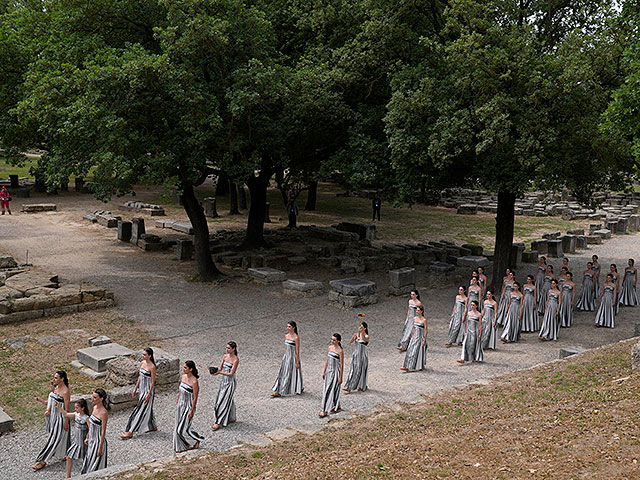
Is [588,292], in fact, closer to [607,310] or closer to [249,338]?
[607,310]


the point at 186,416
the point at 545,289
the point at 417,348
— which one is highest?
the point at 545,289

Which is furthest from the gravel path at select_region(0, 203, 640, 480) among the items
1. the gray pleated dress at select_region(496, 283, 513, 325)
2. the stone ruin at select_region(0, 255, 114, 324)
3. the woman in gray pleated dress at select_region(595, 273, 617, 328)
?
the stone ruin at select_region(0, 255, 114, 324)

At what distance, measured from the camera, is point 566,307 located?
18.3 m

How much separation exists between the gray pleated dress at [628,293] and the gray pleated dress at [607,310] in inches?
111

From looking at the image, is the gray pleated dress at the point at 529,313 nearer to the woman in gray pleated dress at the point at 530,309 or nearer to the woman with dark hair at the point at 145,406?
the woman in gray pleated dress at the point at 530,309

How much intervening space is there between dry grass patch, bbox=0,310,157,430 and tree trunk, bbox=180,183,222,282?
4.44 metres

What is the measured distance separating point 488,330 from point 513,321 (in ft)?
4.38

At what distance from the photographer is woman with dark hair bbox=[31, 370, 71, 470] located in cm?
955

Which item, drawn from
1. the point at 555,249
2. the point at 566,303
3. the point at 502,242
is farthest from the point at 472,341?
the point at 555,249

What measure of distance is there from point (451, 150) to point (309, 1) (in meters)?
8.87

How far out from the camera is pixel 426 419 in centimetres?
1043

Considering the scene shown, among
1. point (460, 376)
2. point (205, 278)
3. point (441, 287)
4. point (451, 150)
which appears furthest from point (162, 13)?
point (460, 376)

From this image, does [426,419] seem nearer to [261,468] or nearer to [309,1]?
[261,468]

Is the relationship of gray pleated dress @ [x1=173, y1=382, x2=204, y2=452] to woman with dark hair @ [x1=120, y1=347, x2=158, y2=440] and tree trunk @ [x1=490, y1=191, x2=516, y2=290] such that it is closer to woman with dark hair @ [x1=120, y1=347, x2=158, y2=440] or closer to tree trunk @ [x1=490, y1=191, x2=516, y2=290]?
woman with dark hair @ [x1=120, y1=347, x2=158, y2=440]
